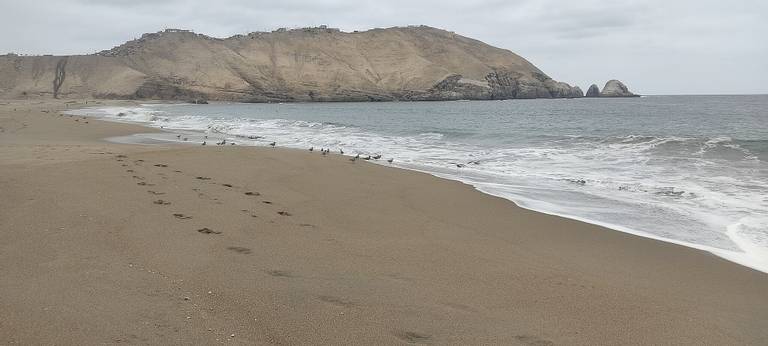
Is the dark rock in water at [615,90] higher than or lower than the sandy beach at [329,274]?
higher

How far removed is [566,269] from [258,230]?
3.01 meters

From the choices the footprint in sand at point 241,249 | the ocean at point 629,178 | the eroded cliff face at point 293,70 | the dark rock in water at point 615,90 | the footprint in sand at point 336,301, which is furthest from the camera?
the dark rock in water at point 615,90

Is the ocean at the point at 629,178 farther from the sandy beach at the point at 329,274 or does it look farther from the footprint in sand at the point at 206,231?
the footprint in sand at the point at 206,231

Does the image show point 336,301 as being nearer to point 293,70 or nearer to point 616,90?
point 293,70

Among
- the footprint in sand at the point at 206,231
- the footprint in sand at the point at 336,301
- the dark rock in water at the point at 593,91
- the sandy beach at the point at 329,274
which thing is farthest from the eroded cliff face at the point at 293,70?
the footprint in sand at the point at 336,301

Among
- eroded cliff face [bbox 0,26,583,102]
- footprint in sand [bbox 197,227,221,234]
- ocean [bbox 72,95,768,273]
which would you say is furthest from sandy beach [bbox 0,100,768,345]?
eroded cliff face [bbox 0,26,583,102]

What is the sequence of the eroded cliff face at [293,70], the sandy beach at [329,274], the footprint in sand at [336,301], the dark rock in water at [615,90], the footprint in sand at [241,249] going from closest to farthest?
1. the sandy beach at [329,274]
2. the footprint in sand at [336,301]
3. the footprint in sand at [241,249]
4. the eroded cliff face at [293,70]
5. the dark rock in water at [615,90]

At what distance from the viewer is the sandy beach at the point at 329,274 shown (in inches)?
117

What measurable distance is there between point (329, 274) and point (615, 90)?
6353 inches

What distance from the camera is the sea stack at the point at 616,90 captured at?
14838cm

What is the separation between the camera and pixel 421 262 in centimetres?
452

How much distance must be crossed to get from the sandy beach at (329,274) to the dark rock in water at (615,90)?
157659 mm

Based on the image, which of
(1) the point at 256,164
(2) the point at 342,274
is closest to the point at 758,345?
(2) the point at 342,274

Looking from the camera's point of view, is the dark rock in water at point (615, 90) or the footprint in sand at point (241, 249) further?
the dark rock in water at point (615, 90)
